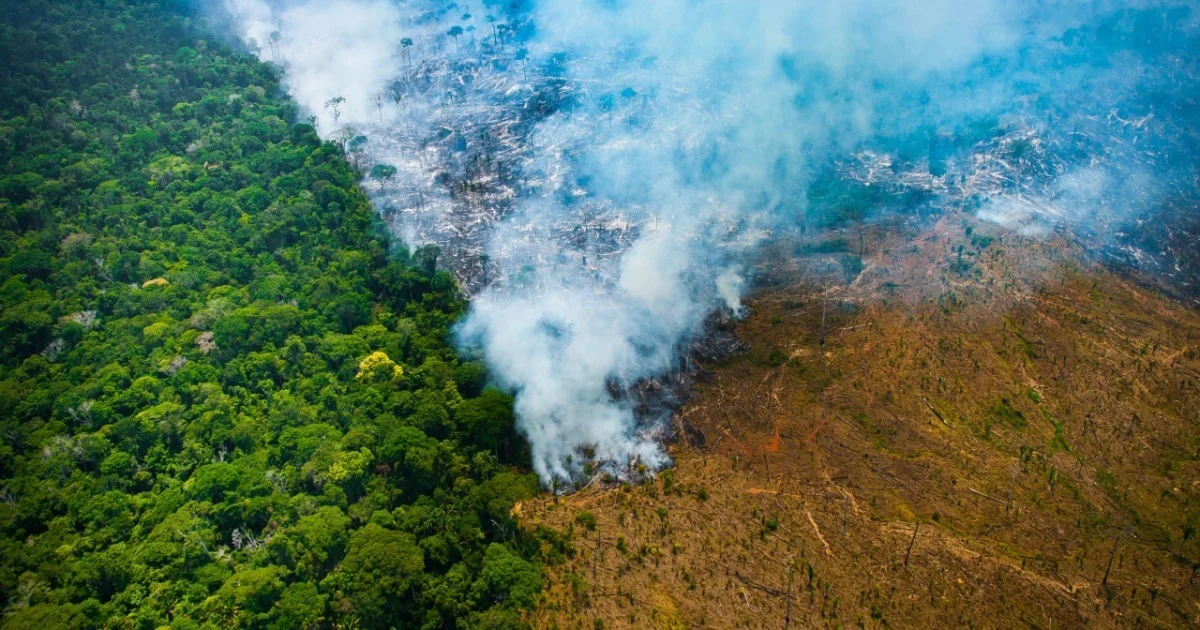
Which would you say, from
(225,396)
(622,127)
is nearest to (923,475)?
(225,396)

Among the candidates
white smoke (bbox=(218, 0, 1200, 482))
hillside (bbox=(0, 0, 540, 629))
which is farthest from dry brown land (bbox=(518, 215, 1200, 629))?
hillside (bbox=(0, 0, 540, 629))

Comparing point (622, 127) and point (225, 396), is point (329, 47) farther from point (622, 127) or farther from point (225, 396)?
point (225, 396)

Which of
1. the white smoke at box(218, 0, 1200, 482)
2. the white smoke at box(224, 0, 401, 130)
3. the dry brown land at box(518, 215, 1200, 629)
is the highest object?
the white smoke at box(224, 0, 401, 130)

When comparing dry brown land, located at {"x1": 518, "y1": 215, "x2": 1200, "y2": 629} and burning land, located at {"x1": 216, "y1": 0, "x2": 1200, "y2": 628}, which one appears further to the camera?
burning land, located at {"x1": 216, "y1": 0, "x2": 1200, "y2": 628}

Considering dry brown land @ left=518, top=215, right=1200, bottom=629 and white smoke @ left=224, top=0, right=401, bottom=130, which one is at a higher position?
white smoke @ left=224, top=0, right=401, bottom=130

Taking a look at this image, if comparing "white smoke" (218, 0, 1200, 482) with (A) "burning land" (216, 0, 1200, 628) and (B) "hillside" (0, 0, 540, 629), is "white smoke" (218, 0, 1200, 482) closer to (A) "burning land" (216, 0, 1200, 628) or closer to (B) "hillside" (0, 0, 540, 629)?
(A) "burning land" (216, 0, 1200, 628)

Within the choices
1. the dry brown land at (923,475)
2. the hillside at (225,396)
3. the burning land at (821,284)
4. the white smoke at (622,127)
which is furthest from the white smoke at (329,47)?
the dry brown land at (923,475)

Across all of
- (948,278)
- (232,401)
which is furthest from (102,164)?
(948,278)

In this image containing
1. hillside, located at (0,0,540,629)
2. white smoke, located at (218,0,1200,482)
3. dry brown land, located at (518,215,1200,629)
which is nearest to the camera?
dry brown land, located at (518,215,1200,629)

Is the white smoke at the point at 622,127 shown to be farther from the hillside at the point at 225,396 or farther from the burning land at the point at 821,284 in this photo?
the hillside at the point at 225,396
